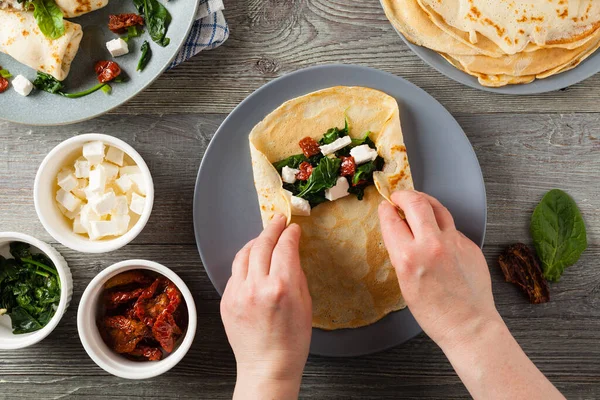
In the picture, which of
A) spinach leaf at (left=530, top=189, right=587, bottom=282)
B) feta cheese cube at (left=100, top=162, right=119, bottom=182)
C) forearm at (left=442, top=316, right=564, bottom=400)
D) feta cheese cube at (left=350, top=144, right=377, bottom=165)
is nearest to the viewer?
forearm at (left=442, top=316, right=564, bottom=400)

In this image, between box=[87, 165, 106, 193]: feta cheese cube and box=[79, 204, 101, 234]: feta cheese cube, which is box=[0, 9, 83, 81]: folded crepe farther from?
box=[79, 204, 101, 234]: feta cheese cube

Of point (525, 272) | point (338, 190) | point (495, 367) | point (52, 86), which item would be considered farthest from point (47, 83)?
point (525, 272)

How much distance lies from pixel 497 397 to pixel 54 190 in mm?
1835

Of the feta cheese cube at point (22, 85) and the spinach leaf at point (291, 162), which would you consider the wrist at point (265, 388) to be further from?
the feta cheese cube at point (22, 85)

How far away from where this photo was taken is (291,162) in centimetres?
213

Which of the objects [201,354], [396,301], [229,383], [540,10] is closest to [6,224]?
[201,354]

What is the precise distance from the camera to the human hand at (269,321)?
1.81m

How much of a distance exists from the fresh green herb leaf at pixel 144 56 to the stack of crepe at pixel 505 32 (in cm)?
99

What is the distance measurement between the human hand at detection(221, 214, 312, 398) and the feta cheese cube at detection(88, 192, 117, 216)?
0.61m

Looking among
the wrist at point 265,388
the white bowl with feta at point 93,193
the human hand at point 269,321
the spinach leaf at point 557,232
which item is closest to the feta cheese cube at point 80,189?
the white bowl with feta at point 93,193

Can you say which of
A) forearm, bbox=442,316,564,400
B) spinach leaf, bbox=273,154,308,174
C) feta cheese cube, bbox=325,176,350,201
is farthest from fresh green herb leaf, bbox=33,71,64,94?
forearm, bbox=442,316,564,400

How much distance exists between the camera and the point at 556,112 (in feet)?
7.71

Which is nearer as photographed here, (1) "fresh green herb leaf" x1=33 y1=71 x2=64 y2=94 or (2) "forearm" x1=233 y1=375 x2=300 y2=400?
(2) "forearm" x1=233 y1=375 x2=300 y2=400

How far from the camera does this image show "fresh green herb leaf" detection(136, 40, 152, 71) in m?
2.19
